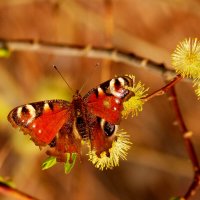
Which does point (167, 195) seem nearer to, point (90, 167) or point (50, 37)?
point (90, 167)

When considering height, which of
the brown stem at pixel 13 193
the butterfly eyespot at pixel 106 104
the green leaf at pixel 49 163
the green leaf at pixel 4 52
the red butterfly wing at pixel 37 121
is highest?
the green leaf at pixel 4 52

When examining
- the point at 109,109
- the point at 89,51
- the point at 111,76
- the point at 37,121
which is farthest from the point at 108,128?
the point at 111,76

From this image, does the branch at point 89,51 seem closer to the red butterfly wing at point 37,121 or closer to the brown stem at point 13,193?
the red butterfly wing at point 37,121

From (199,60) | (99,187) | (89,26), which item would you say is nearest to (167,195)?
(99,187)

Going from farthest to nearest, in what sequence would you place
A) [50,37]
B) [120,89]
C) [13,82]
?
[50,37], [13,82], [120,89]

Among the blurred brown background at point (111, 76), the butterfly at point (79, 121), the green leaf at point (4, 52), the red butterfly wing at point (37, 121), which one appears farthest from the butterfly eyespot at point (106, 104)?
the blurred brown background at point (111, 76)

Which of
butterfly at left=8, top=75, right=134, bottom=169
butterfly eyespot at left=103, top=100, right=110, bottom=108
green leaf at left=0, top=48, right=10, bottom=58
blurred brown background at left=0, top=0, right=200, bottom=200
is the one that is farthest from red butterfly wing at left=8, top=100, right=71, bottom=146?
blurred brown background at left=0, top=0, right=200, bottom=200

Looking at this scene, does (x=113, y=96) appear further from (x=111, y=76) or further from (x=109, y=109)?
(x=111, y=76)
